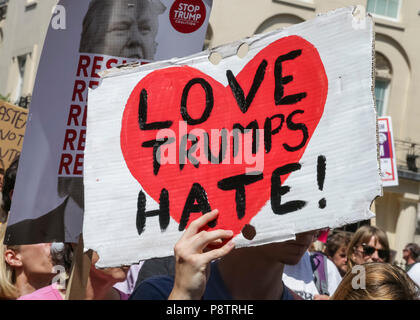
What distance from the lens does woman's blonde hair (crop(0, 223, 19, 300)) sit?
10.1 ft

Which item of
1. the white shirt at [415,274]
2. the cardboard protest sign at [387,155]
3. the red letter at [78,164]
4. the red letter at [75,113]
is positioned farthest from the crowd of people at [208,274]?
the cardboard protest sign at [387,155]

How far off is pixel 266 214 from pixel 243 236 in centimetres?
8

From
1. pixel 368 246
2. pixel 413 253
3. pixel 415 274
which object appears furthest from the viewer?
pixel 413 253

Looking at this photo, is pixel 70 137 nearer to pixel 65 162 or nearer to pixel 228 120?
pixel 65 162

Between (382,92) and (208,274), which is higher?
(382,92)

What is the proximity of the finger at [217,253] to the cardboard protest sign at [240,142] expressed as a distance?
39 millimetres

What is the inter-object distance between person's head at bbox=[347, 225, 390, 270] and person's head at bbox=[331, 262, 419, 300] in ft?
8.70

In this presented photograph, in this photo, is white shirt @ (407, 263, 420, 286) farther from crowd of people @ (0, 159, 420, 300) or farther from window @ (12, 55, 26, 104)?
window @ (12, 55, 26, 104)

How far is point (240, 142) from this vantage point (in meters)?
2.01

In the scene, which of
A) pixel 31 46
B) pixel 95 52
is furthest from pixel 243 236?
pixel 31 46

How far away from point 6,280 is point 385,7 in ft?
60.4

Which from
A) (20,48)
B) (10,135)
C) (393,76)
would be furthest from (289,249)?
(393,76)

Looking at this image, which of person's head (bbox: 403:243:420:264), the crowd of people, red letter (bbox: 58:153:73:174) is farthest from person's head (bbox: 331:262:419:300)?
person's head (bbox: 403:243:420:264)
